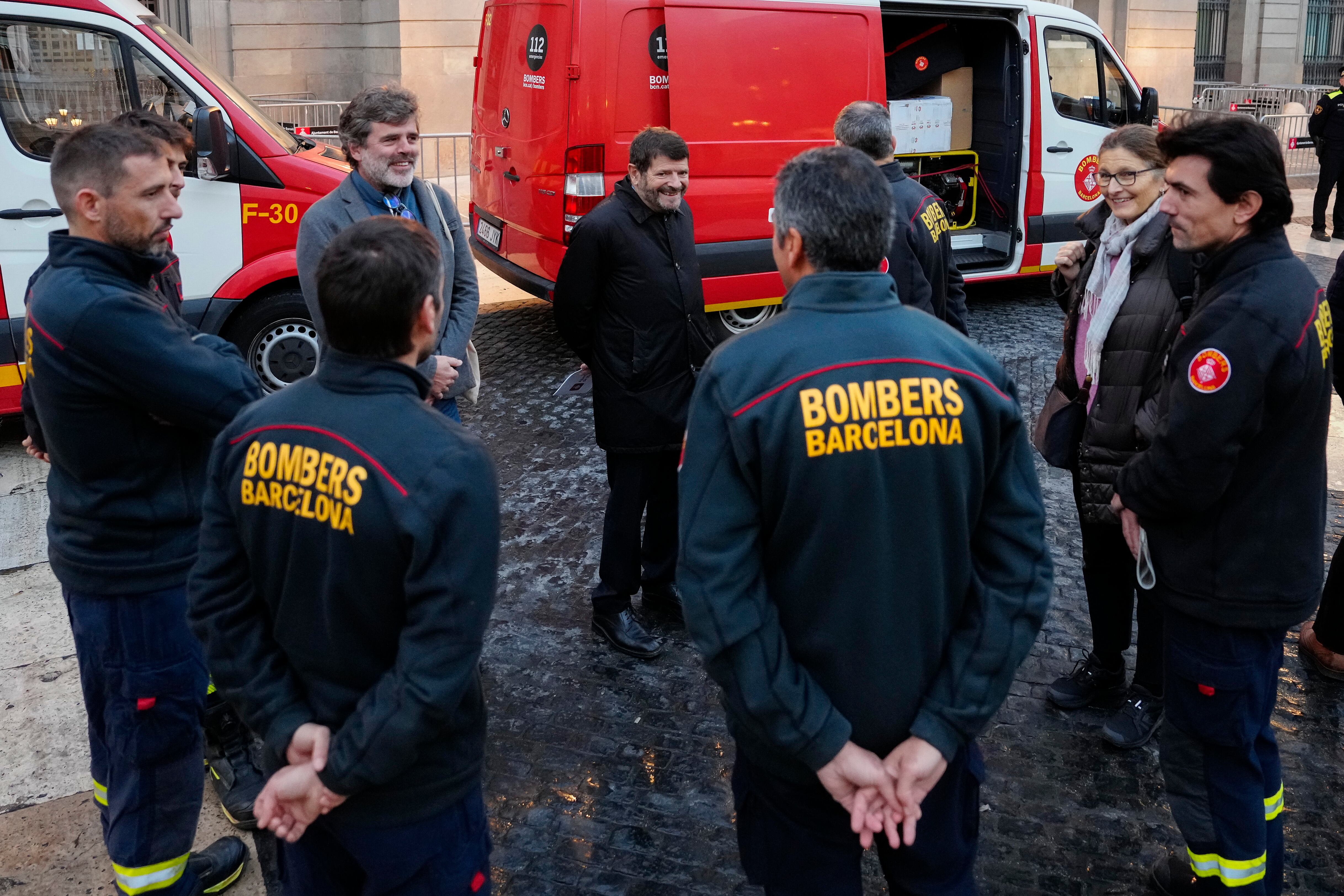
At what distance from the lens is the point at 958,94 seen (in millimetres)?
9625

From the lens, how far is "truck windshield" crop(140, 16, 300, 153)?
6629 mm

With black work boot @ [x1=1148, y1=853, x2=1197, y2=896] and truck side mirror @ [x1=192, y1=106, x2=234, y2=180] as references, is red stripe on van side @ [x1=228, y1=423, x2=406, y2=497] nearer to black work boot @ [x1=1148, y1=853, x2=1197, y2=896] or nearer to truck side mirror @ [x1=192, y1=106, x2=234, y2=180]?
black work boot @ [x1=1148, y1=853, x2=1197, y2=896]

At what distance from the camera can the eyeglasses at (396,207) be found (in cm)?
381

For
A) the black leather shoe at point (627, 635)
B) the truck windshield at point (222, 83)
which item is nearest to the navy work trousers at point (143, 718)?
the black leather shoe at point (627, 635)

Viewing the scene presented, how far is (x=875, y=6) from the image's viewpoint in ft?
26.2

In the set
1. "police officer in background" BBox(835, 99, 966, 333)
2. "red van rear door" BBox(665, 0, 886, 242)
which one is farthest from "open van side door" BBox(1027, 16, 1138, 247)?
"police officer in background" BBox(835, 99, 966, 333)

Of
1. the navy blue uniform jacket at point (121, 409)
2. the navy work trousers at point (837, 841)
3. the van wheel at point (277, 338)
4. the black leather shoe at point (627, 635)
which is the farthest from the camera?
the van wheel at point (277, 338)

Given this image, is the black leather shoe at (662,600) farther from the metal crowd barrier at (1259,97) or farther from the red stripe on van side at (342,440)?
the metal crowd barrier at (1259,97)

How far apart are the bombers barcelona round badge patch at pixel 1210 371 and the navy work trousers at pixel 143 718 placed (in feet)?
7.80

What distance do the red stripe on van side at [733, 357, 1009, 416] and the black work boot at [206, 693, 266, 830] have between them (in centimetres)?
220

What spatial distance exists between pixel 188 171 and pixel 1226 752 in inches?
228

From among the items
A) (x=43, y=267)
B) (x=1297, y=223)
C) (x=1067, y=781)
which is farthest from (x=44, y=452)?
(x=1297, y=223)

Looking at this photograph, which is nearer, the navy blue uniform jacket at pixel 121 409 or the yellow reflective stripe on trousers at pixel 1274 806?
the navy blue uniform jacket at pixel 121 409

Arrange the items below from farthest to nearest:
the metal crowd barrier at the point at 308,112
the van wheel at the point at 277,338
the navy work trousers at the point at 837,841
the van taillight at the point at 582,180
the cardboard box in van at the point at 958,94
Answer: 1. the metal crowd barrier at the point at 308,112
2. the cardboard box in van at the point at 958,94
3. the van taillight at the point at 582,180
4. the van wheel at the point at 277,338
5. the navy work trousers at the point at 837,841
